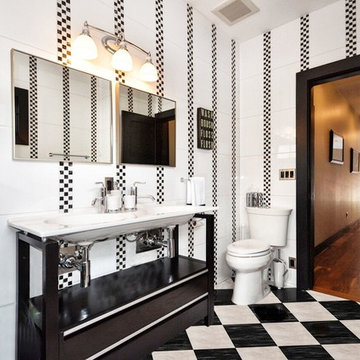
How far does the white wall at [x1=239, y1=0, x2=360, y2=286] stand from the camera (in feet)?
7.80

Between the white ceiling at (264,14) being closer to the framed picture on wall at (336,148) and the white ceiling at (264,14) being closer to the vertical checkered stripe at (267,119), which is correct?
the vertical checkered stripe at (267,119)

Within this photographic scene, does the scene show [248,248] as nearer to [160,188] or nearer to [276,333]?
[276,333]

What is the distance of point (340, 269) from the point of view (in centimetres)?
311

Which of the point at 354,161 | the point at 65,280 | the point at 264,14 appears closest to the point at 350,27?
the point at 264,14

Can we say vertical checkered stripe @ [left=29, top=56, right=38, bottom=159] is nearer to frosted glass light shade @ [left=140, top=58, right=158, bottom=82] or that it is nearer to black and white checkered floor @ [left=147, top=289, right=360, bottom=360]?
frosted glass light shade @ [left=140, top=58, right=158, bottom=82]

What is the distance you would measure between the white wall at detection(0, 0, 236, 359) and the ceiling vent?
0.55 ft

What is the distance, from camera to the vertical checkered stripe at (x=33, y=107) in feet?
4.52

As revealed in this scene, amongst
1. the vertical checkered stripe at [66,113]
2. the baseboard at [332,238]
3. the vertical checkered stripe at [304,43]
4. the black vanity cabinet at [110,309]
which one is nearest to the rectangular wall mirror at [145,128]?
the vertical checkered stripe at [66,113]

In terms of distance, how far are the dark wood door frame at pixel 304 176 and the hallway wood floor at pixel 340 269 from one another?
258 mm

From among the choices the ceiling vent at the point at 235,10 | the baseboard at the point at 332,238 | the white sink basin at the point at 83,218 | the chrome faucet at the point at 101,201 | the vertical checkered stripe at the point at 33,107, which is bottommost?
the baseboard at the point at 332,238

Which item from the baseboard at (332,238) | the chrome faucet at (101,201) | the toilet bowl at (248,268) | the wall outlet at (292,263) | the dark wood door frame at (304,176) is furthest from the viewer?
the baseboard at (332,238)

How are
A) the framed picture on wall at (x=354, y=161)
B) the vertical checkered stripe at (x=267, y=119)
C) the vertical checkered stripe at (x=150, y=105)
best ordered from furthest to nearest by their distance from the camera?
the framed picture on wall at (x=354, y=161) < the vertical checkered stripe at (x=267, y=119) < the vertical checkered stripe at (x=150, y=105)

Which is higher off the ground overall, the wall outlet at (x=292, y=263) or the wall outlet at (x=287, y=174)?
the wall outlet at (x=287, y=174)

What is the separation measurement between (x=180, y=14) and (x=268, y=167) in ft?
5.36
